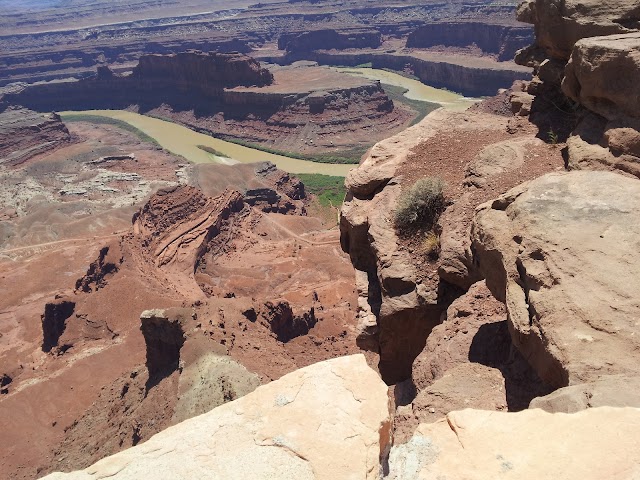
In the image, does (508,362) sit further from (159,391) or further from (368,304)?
(159,391)

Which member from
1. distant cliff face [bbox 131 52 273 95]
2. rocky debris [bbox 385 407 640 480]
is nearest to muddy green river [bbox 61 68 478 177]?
distant cliff face [bbox 131 52 273 95]

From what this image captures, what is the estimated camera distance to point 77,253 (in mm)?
35219

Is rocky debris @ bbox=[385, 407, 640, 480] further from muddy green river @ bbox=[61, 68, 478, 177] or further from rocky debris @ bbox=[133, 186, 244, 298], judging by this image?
muddy green river @ bbox=[61, 68, 478, 177]

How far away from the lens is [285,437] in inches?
183

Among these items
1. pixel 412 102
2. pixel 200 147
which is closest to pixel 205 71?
pixel 200 147

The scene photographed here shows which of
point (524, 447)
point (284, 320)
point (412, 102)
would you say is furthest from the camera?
point (412, 102)

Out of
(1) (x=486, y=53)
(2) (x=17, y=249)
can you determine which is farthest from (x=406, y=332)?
(1) (x=486, y=53)

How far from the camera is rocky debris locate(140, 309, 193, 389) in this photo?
1838 centimetres

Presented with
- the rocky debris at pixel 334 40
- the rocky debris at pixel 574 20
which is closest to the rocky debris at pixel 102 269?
the rocky debris at pixel 574 20

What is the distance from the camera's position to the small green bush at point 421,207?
10.9 m

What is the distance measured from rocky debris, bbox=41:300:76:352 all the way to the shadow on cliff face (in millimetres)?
22312

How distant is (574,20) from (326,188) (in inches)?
1661

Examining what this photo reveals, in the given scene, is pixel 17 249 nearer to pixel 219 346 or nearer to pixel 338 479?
pixel 219 346

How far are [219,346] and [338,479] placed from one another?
13.5 metres
